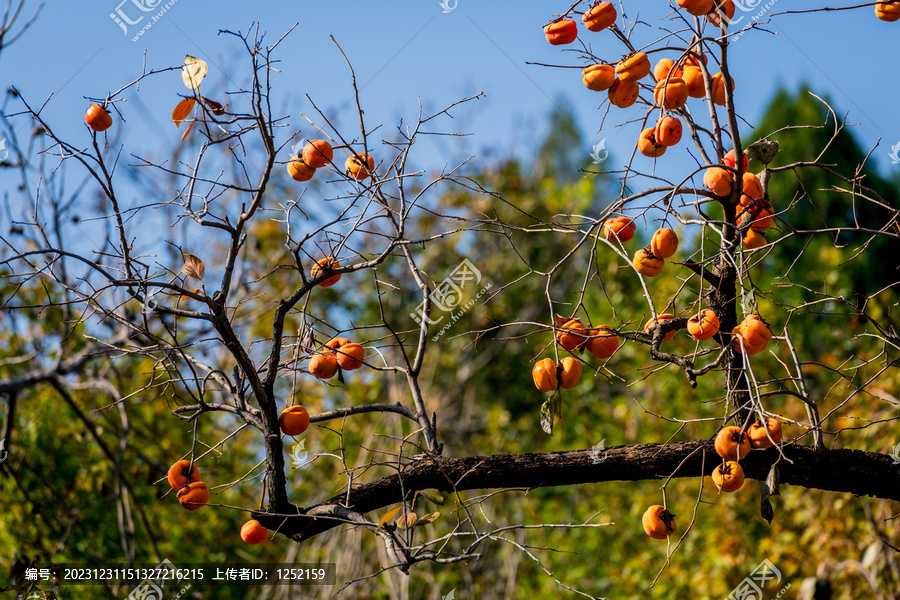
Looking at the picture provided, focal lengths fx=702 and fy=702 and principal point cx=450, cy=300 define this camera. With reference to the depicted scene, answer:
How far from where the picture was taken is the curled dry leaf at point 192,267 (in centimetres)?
168

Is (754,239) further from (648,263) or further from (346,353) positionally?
(346,353)

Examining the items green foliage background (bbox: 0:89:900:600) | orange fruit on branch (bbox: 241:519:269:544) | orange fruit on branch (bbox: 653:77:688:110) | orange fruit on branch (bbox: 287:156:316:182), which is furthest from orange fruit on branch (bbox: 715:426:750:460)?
orange fruit on branch (bbox: 287:156:316:182)

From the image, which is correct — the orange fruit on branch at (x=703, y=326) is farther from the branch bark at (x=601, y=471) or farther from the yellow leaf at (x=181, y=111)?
the yellow leaf at (x=181, y=111)

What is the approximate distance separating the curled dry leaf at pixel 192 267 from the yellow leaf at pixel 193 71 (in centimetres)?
41

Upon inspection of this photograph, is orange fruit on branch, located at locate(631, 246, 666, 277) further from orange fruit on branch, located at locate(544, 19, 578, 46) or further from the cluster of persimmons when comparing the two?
orange fruit on branch, located at locate(544, 19, 578, 46)

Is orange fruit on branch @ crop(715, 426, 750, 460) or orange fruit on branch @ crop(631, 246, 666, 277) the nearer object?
orange fruit on branch @ crop(715, 426, 750, 460)

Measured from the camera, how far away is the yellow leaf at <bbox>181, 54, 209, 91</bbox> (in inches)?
65.4

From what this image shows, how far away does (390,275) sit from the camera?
658cm

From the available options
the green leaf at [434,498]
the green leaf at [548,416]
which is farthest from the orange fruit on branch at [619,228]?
the green leaf at [434,498]

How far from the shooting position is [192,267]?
169 centimetres

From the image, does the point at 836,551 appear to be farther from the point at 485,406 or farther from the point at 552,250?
the point at 552,250

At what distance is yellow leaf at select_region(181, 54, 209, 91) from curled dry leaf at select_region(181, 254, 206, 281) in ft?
1.33

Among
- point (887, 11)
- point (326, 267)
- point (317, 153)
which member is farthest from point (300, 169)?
point (887, 11)

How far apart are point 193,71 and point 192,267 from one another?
1.53 feet
